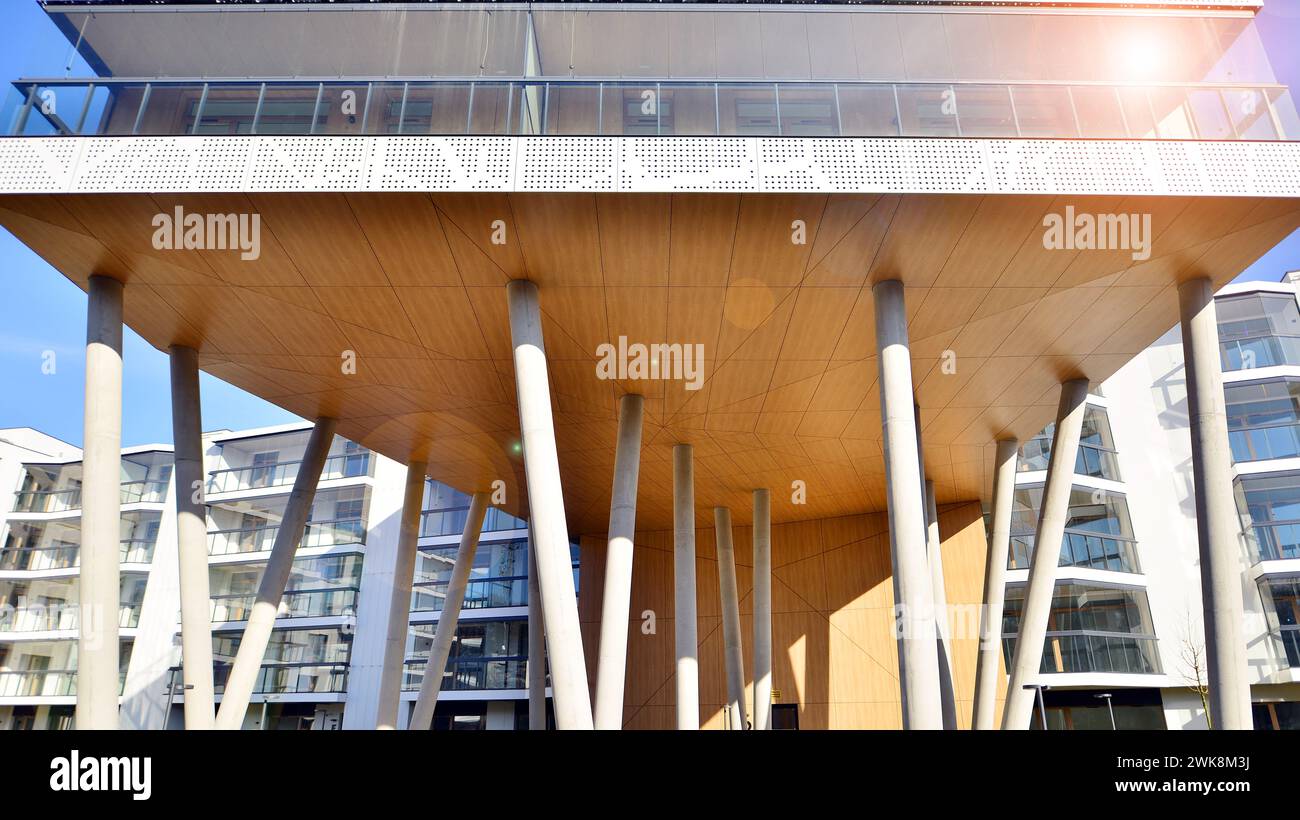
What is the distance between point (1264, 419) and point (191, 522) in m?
33.4

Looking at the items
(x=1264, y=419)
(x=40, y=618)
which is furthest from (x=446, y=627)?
(x=40, y=618)

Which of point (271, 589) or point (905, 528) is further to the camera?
point (271, 589)

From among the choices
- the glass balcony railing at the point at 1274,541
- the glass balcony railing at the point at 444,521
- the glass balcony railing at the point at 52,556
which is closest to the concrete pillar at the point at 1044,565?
the glass balcony railing at the point at 1274,541

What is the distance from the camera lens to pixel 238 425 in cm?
3988

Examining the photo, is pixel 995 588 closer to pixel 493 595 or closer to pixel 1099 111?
pixel 1099 111

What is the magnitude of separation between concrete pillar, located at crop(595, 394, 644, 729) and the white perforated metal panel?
6.30m

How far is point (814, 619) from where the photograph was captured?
2606 cm

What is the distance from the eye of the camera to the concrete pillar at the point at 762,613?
22250 millimetres

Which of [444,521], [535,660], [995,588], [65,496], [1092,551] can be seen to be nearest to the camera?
[995,588]

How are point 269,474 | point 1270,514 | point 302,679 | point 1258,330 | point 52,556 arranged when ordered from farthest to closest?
point 52,556 → point 269,474 → point 302,679 → point 1258,330 → point 1270,514

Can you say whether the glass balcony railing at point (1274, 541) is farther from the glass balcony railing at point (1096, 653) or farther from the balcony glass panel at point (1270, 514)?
the glass balcony railing at point (1096, 653)

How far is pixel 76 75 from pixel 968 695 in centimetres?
2490

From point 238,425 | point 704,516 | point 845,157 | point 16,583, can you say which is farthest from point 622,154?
point 16,583
